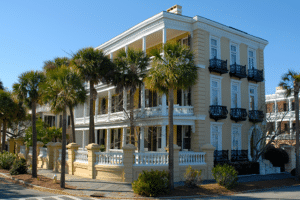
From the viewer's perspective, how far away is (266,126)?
26688 mm

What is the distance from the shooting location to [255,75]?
1029 inches

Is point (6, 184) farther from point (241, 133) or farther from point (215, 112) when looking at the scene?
point (241, 133)

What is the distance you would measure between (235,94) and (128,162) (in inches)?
492

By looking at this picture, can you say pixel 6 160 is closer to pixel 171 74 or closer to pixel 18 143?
pixel 18 143

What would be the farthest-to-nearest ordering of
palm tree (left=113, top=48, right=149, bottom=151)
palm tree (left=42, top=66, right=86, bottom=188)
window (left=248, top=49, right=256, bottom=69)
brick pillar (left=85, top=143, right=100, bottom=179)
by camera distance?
window (left=248, top=49, right=256, bottom=69)
palm tree (left=113, top=48, right=149, bottom=151)
brick pillar (left=85, top=143, right=100, bottom=179)
palm tree (left=42, top=66, right=86, bottom=188)

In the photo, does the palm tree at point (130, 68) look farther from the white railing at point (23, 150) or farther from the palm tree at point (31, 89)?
the white railing at point (23, 150)

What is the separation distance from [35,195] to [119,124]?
12.7m

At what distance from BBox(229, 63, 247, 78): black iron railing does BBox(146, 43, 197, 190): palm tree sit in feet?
32.3

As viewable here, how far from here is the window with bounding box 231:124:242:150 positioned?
2451cm

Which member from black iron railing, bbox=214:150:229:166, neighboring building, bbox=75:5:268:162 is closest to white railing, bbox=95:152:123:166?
neighboring building, bbox=75:5:268:162

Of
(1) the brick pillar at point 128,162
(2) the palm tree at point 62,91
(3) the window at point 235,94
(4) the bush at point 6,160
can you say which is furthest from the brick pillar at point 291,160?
(4) the bush at point 6,160

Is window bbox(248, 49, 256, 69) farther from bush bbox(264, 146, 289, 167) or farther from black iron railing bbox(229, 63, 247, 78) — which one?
bush bbox(264, 146, 289, 167)

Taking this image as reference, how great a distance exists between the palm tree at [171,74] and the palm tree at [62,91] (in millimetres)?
3958

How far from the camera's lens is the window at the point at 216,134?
23039 mm
